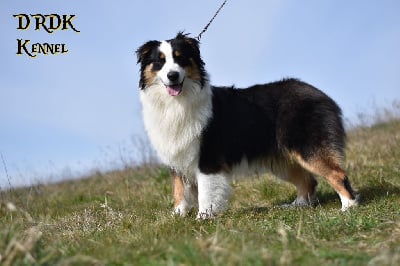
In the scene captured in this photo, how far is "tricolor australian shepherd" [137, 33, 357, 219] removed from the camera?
18.7 ft

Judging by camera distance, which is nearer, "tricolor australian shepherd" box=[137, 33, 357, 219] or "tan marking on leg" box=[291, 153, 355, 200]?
"tricolor australian shepherd" box=[137, 33, 357, 219]

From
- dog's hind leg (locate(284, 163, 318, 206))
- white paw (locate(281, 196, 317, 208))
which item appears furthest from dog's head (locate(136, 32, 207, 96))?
white paw (locate(281, 196, 317, 208))

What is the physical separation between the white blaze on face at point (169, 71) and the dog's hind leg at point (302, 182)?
6.58ft

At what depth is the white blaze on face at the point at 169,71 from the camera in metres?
5.44

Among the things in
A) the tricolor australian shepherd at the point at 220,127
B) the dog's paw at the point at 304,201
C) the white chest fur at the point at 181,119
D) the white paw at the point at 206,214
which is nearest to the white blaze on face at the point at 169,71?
the tricolor australian shepherd at the point at 220,127

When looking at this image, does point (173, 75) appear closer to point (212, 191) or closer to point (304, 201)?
point (212, 191)

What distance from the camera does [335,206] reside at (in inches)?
241

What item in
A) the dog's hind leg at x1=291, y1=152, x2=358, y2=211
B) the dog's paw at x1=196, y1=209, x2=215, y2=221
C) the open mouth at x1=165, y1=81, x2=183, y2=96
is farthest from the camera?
the dog's hind leg at x1=291, y1=152, x2=358, y2=211

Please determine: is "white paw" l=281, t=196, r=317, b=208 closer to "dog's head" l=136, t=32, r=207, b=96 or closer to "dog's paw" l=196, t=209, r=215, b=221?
"dog's paw" l=196, t=209, r=215, b=221

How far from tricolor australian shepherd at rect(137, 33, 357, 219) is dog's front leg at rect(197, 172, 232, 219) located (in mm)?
12

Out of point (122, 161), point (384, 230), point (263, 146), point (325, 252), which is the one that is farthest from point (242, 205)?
point (122, 161)

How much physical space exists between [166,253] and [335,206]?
351cm

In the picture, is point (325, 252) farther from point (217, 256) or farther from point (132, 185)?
point (132, 185)

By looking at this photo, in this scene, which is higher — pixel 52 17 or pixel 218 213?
pixel 52 17
